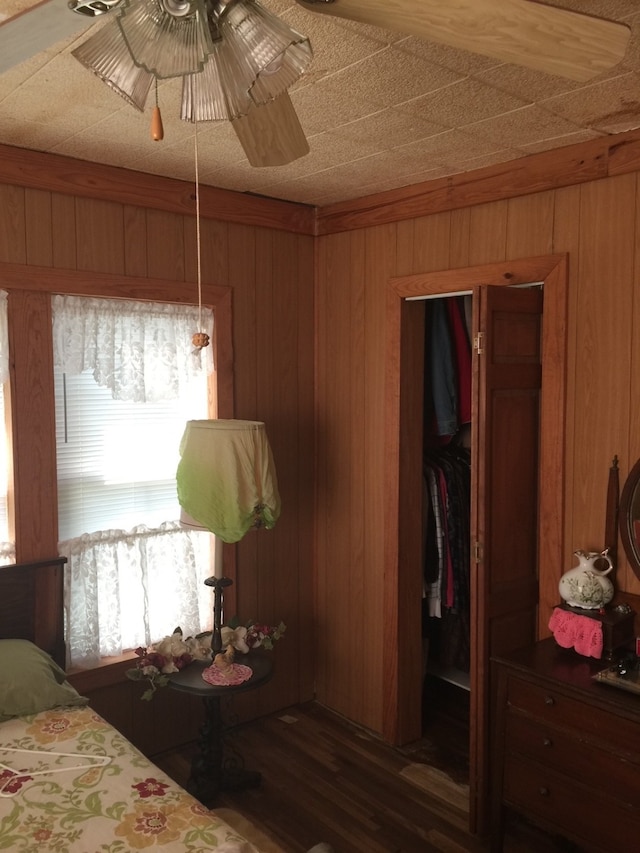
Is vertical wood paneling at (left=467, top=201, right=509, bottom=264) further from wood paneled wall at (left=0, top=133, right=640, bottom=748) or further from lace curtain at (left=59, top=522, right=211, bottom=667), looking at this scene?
lace curtain at (left=59, top=522, right=211, bottom=667)

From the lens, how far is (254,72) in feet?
4.33

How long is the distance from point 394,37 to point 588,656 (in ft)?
6.61

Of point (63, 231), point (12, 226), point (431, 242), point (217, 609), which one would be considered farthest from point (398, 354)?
point (12, 226)

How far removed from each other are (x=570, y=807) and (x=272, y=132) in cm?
220

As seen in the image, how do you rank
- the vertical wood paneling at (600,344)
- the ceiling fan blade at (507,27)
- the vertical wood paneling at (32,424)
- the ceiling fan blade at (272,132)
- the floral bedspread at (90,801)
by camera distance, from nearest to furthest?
the ceiling fan blade at (507,27)
the ceiling fan blade at (272,132)
the floral bedspread at (90,801)
the vertical wood paneling at (600,344)
the vertical wood paneling at (32,424)

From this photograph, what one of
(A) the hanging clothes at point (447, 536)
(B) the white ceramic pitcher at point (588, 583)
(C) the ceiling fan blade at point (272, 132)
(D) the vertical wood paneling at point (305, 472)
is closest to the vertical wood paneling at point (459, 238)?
(D) the vertical wood paneling at point (305, 472)

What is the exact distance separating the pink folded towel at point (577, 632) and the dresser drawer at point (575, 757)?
274 millimetres

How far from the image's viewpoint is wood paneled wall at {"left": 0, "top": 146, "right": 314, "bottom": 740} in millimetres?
2838

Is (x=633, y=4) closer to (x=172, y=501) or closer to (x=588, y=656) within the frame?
(x=588, y=656)

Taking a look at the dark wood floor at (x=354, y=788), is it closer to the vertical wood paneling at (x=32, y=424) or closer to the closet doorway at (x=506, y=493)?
the closet doorway at (x=506, y=493)

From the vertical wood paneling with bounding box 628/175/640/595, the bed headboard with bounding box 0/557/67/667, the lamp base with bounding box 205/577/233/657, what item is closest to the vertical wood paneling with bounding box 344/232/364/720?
the lamp base with bounding box 205/577/233/657

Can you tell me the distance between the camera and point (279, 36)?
123cm

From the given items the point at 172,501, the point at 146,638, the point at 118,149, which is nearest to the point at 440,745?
the point at 146,638

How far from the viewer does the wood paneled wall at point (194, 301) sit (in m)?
2.84
